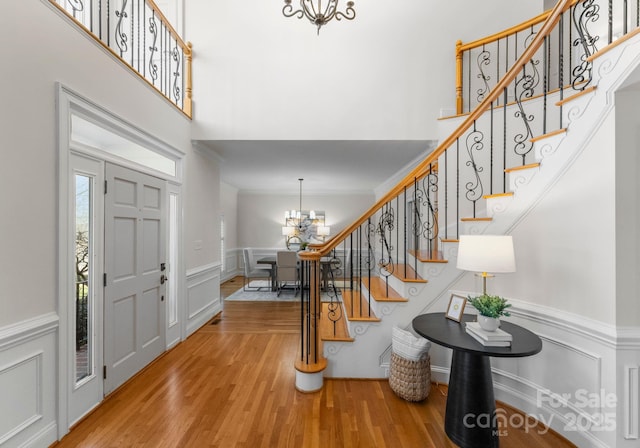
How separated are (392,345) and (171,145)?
3240 millimetres

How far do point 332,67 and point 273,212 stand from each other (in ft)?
17.8

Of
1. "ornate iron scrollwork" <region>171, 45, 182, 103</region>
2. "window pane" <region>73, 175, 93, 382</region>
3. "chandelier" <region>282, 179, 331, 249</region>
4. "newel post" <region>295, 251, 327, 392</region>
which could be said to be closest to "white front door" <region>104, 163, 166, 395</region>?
"window pane" <region>73, 175, 93, 382</region>

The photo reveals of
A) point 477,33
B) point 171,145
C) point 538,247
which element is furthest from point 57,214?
point 477,33

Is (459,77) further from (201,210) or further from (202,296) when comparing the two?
(202,296)

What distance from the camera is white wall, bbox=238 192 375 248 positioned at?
853 cm

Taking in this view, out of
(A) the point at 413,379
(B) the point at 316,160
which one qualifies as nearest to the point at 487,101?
(A) the point at 413,379

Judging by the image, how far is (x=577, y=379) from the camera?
182 centimetres

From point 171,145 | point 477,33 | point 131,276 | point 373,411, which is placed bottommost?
point 373,411

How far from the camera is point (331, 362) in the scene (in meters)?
2.65

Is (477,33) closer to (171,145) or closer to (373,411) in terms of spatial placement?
(171,145)

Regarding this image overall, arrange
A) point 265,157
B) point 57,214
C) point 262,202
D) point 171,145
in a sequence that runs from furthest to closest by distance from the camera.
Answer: point 262,202 → point 265,157 → point 171,145 → point 57,214

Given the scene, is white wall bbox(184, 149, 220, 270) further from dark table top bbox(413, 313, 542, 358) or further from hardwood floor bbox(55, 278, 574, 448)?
dark table top bbox(413, 313, 542, 358)

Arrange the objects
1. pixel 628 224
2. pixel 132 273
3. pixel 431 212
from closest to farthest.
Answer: pixel 628 224
pixel 132 273
pixel 431 212

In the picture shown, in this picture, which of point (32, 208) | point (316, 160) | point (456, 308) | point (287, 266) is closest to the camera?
point (32, 208)
